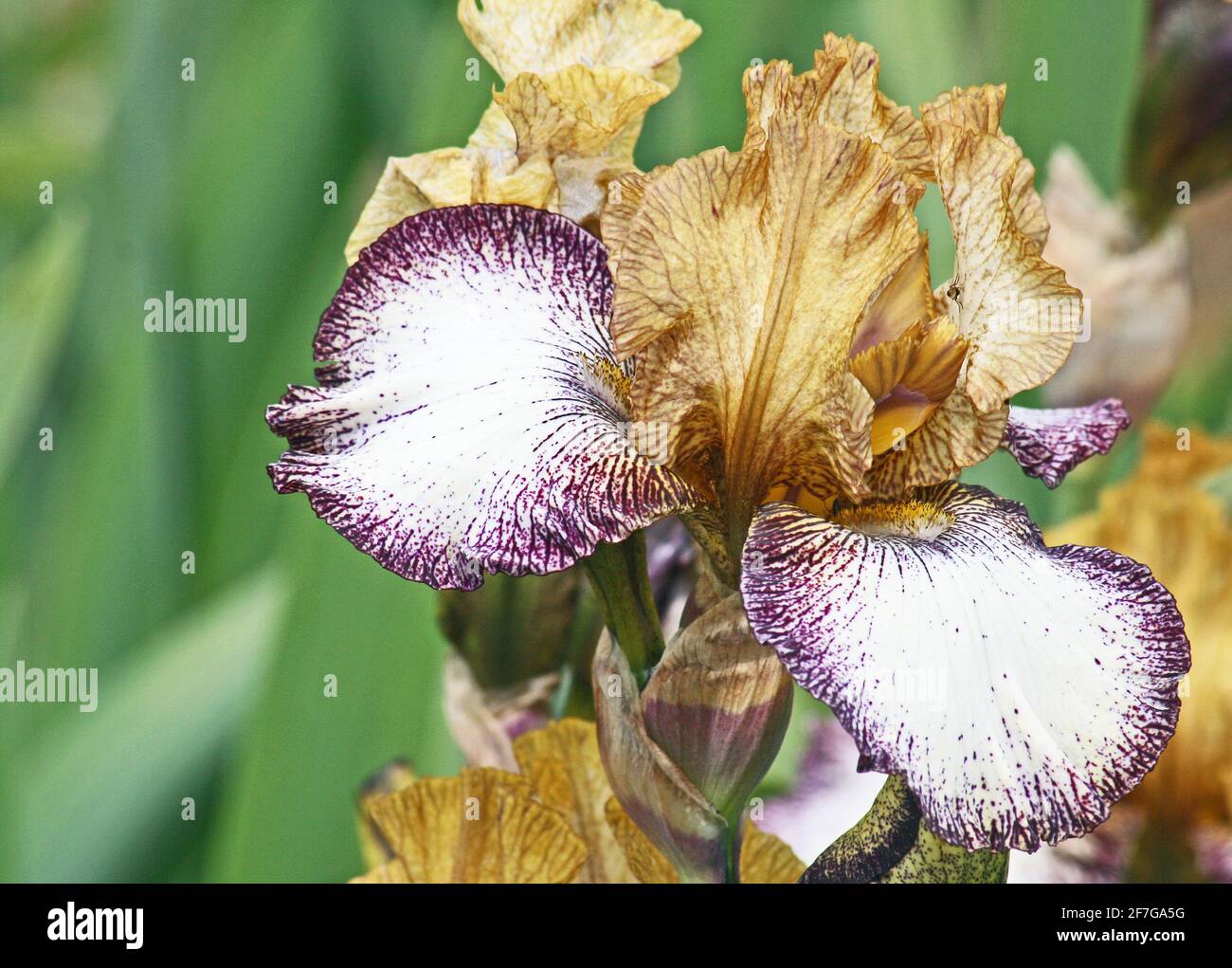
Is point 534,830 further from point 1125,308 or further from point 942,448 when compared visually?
point 1125,308

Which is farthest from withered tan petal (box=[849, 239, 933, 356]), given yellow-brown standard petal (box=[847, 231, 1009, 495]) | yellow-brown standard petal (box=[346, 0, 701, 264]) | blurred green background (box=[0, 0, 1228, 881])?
blurred green background (box=[0, 0, 1228, 881])

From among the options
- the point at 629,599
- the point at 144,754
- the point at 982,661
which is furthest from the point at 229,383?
the point at 982,661

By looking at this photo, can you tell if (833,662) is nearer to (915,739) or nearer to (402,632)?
(915,739)

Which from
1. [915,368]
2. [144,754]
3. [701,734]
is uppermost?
[915,368]

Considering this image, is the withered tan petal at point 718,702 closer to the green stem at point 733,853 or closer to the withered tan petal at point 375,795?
the green stem at point 733,853

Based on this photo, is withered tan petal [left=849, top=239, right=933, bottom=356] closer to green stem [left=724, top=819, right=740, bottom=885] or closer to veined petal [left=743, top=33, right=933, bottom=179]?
veined petal [left=743, top=33, right=933, bottom=179]

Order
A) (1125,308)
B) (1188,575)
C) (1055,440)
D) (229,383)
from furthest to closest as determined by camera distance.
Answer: (229,383) < (1125,308) < (1188,575) < (1055,440)
